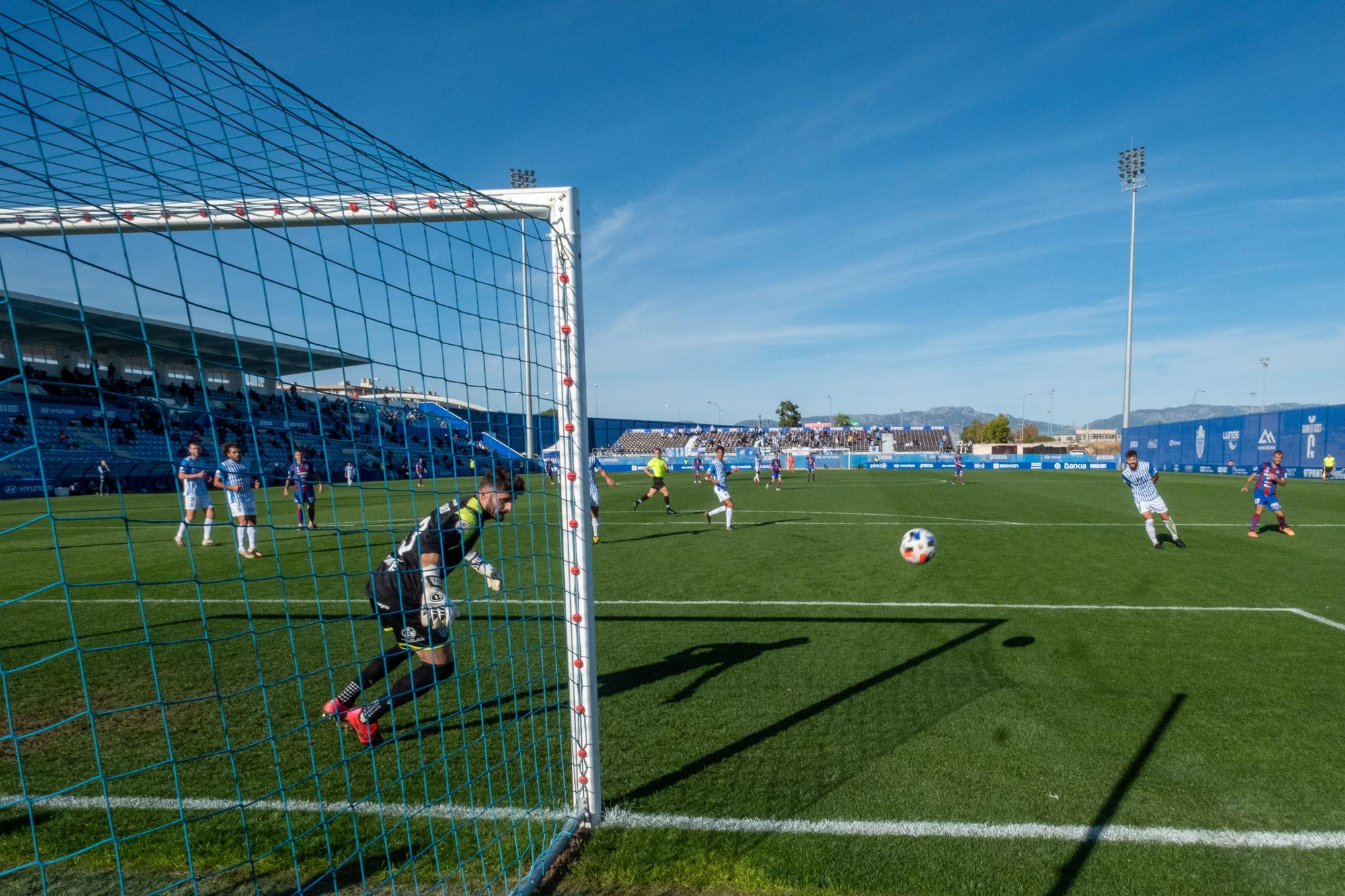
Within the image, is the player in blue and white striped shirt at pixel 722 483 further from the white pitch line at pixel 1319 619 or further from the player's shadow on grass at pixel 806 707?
the white pitch line at pixel 1319 619

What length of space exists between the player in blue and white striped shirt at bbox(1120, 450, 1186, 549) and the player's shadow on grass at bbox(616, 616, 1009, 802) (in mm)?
6729

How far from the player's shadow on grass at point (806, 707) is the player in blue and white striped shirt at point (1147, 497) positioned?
22.1ft

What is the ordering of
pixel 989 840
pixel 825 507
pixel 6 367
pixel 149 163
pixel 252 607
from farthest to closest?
pixel 825 507 → pixel 252 607 → pixel 989 840 → pixel 149 163 → pixel 6 367

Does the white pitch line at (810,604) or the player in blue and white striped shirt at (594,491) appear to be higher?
the player in blue and white striped shirt at (594,491)

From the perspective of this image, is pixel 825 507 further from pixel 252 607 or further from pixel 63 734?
pixel 63 734

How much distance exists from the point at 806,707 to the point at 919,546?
13.2 ft

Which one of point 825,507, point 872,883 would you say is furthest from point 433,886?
point 825,507

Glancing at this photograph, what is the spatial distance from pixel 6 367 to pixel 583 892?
290 centimetres

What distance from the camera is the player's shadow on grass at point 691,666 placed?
5.61 meters

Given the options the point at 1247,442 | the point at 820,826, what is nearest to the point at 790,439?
the point at 1247,442

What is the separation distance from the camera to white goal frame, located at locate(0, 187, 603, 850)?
11.6 feet

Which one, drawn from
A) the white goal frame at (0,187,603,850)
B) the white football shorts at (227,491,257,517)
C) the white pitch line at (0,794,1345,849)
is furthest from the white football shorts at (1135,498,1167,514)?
the white football shorts at (227,491,257,517)

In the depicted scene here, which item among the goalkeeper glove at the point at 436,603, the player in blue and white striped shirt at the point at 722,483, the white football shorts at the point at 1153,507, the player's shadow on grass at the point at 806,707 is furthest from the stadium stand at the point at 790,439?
the goalkeeper glove at the point at 436,603

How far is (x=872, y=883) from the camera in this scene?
3.22 meters
